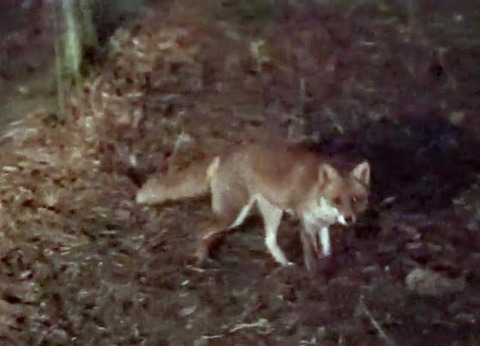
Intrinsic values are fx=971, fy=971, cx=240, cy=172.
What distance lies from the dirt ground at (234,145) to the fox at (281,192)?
99 millimetres

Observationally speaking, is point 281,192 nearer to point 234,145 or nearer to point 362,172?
point 362,172

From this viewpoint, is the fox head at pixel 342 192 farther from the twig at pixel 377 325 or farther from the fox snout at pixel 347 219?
the twig at pixel 377 325

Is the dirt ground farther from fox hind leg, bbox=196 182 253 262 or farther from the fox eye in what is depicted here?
the fox eye

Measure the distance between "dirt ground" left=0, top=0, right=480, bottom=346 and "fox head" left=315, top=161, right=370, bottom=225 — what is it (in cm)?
30

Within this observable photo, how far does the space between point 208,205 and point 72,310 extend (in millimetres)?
864

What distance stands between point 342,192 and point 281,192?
A: 0.27 m

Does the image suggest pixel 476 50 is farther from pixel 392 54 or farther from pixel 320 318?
pixel 320 318

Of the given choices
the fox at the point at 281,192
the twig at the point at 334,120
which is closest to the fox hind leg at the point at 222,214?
the fox at the point at 281,192

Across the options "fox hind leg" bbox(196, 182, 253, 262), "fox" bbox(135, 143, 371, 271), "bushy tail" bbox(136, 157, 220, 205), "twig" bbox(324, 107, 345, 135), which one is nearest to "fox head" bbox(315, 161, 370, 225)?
"fox" bbox(135, 143, 371, 271)

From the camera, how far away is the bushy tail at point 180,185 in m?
4.20

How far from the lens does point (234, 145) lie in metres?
4.52

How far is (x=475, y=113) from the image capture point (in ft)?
16.1

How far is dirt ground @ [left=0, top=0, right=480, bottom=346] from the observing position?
12.3 feet

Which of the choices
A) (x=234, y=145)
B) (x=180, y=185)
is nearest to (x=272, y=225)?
(x=180, y=185)
